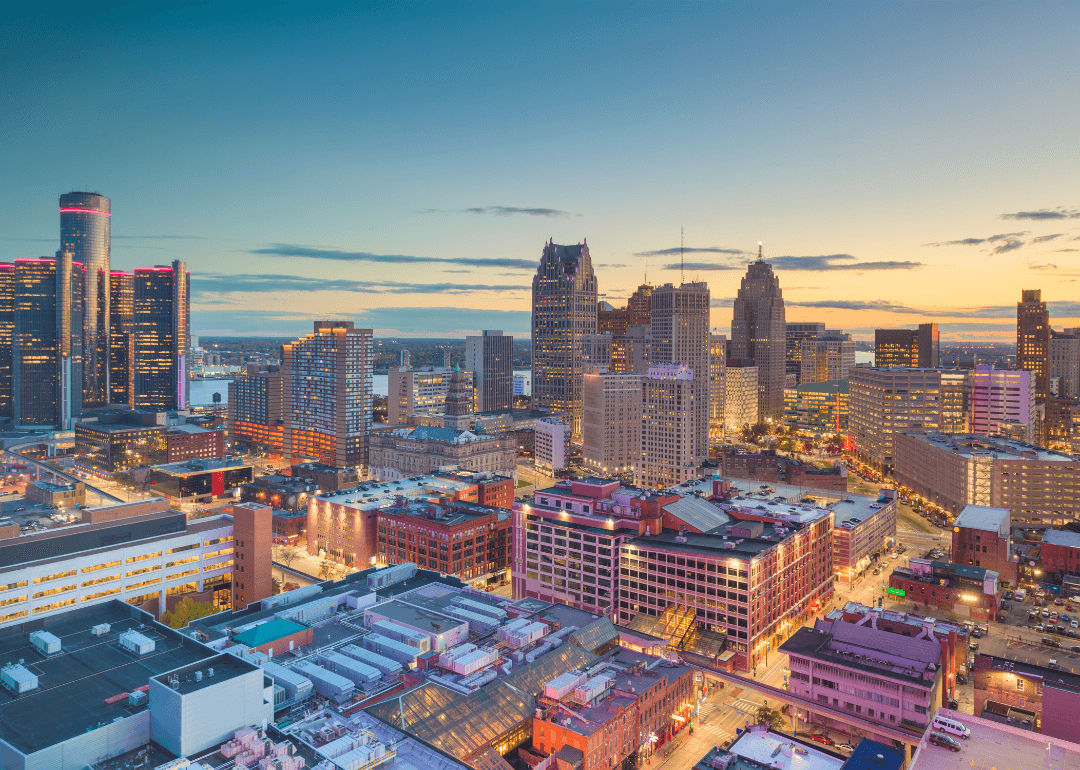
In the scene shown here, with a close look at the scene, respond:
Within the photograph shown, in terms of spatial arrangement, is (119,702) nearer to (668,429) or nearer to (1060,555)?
(1060,555)

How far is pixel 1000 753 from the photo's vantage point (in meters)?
45.8

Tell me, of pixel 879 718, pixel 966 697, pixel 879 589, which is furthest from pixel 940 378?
pixel 879 718

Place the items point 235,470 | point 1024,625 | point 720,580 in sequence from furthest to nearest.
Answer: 1. point 235,470
2. point 1024,625
3. point 720,580

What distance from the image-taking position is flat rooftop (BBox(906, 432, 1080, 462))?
128 metres

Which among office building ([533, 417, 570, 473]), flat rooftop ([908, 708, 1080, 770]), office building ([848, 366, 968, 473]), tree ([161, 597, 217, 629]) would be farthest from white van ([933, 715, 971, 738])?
office building ([848, 366, 968, 473])

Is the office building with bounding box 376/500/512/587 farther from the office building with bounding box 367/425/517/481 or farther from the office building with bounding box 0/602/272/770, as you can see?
the office building with bounding box 367/425/517/481

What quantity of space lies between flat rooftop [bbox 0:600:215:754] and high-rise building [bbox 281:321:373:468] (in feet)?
362

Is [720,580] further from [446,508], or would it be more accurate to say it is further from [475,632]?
[446,508]

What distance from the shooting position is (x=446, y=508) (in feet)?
335

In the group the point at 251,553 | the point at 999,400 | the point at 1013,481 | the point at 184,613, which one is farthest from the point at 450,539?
the point at 999,400

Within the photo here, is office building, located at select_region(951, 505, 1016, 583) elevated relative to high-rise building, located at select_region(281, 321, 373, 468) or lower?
lower

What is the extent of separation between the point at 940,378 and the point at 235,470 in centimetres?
16316

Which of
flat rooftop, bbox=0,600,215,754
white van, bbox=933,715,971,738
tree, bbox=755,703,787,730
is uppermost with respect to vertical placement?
flat rooftop, bbox=0,600,215,754

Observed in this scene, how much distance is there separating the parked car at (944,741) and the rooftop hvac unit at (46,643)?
60988mm
